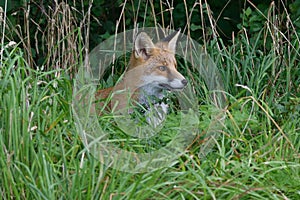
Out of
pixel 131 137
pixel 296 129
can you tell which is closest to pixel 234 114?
pixel 296 129

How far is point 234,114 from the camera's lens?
17.5 ft

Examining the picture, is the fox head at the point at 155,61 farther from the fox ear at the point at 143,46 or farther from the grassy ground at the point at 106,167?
the grassy ground at the point at 106,167

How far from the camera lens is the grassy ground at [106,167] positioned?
4242 millimetres

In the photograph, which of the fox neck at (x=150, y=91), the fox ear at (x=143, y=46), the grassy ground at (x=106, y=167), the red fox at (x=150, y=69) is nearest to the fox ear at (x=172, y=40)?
the red fox at (x=150, y=69)

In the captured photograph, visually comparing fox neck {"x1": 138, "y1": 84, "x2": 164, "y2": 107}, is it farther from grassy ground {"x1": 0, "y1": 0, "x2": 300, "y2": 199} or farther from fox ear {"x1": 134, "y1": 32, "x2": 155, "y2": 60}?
grassy ground {"x1": 0, "y1": 0, "x2": 300, "y2": 199}

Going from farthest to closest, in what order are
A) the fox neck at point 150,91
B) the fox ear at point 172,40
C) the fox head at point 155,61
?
1. the fox ear at point 172,40
2. the fox head at point 155,61
3. the fox neck at point 150,91

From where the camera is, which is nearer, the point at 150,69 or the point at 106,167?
the point at 106,167

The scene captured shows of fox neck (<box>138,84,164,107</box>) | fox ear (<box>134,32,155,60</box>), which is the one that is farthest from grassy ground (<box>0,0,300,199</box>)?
fox ear (<box>134,32,155,60</box>)

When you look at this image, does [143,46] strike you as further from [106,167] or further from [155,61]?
[106,167]

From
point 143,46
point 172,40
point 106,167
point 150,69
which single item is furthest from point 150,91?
point 106,167

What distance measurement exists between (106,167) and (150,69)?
230 cm

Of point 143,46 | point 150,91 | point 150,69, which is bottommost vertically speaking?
point 150,91

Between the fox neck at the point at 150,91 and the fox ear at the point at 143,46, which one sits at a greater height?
the fox ear at the point at 143,46

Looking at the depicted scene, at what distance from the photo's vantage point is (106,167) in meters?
4.39
